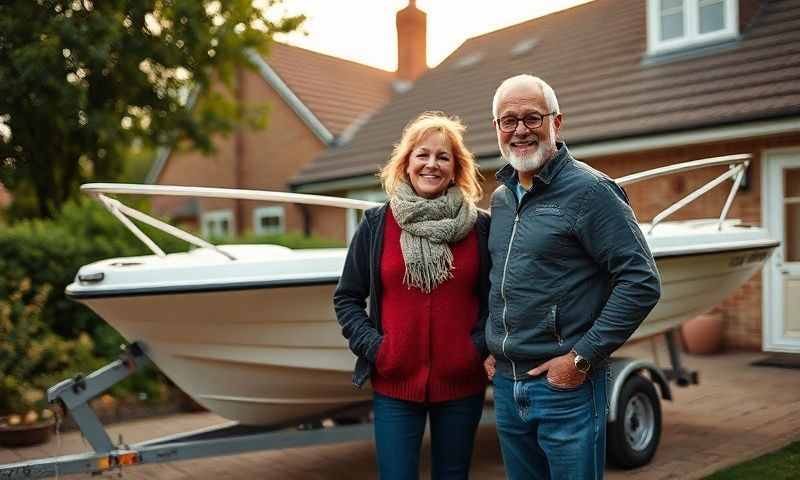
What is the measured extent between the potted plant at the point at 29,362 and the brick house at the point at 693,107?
5875 millimetres

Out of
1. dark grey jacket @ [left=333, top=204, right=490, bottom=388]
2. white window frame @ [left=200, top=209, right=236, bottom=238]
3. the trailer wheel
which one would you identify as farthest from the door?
white window frame @ [left=200, top=209, right=236, bottom=238]

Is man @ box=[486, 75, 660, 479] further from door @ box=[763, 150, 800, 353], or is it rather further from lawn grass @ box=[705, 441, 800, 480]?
door @ box=[763, 150, 800, 353]

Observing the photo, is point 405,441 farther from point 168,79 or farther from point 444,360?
point 168,79

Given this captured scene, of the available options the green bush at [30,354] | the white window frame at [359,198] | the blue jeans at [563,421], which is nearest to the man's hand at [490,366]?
the blue jeans at [563,421]

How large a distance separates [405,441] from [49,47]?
21.8 feet

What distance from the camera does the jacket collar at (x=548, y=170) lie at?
2469 mm

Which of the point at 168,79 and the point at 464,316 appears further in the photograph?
the point at 168,79

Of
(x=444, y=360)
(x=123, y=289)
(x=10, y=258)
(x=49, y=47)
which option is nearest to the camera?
(x=444, y=360)

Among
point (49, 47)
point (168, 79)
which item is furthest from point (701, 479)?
point (168, 79)

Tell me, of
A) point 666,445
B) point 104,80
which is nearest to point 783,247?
point 666,445

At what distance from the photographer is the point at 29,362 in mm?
6094

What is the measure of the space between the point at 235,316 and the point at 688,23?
7.63 meters

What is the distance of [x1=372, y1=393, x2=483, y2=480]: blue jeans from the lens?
276cm

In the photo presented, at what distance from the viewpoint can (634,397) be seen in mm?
4648
